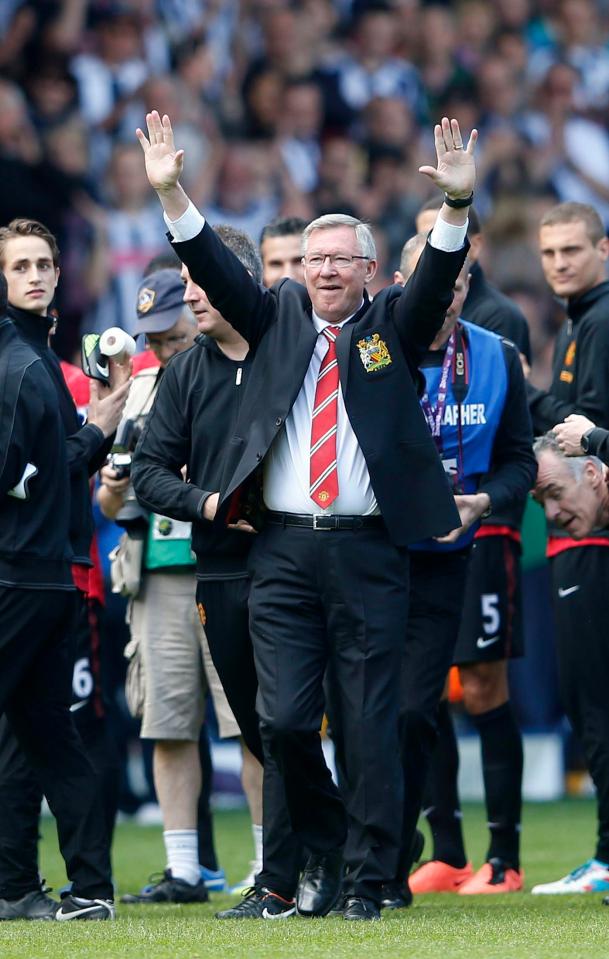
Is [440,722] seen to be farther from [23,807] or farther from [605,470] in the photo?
[23,807]

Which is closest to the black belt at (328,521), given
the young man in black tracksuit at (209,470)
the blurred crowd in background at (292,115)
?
the young man in black tracksuit at (209,470)

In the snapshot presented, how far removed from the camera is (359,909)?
18.0ft

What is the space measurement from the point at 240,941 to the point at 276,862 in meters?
0.80

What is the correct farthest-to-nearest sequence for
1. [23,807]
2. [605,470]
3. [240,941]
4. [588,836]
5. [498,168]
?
[498,168]
[588,836]
[605,470]
[23,807]
[240,941]

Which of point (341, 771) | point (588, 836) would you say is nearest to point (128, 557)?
point (341, 771)

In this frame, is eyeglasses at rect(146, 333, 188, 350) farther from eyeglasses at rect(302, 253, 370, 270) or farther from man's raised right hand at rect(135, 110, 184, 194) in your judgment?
man's raised right hand at rect(135, 110, 184, 194)

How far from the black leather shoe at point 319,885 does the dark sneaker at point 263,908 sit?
4 centimetres

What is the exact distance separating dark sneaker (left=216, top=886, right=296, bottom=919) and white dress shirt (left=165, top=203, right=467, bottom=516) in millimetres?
1251

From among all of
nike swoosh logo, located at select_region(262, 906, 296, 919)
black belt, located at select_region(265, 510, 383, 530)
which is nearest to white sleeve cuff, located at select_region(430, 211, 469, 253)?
black belt, located at select_region(265, 510, 383, 530)

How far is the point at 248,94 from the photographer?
555 inches

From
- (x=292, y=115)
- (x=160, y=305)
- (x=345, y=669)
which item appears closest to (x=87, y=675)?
(x=160, y=305)

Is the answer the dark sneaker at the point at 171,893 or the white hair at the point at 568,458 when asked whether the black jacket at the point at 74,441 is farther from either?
the white hair at the point at 568,458

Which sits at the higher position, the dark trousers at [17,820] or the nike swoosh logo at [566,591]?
the nike swoosh logo at [566,591]

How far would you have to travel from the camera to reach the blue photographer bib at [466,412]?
6.44 meters
